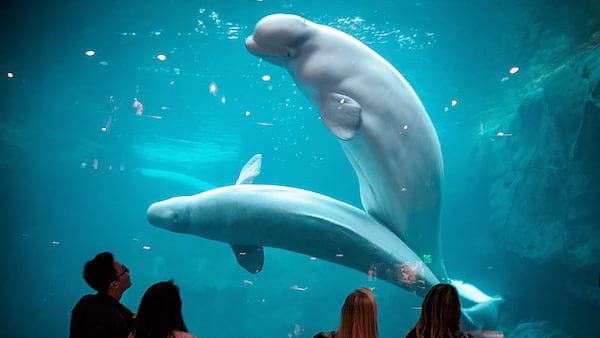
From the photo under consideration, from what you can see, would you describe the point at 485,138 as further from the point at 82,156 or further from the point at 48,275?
the point at 48,275

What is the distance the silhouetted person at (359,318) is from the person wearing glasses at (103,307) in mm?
1310

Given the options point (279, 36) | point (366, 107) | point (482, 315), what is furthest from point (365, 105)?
point (482, 315)

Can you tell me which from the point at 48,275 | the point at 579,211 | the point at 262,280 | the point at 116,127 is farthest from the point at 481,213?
the point at 48,275

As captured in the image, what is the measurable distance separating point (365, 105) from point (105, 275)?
3644 mm

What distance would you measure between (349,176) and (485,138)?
8.09m

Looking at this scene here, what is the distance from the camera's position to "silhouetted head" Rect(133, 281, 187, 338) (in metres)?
2.26

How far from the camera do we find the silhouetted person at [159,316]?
2258 millimetres

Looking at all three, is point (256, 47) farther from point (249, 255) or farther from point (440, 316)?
point (440, 316)

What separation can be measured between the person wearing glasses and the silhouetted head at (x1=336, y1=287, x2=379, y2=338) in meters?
1.43

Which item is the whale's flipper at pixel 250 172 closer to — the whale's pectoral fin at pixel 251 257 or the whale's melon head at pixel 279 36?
the whale's pectoral fin at pixel 251 257

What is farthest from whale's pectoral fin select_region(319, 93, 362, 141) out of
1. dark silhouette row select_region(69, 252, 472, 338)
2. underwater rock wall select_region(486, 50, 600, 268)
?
underwater rock wall select_region(486, 50, 600, 268)

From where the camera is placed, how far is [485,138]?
14.0 meters

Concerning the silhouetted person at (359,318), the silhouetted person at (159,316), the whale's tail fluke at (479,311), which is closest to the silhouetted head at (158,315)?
the silhouetted person at (159,316)

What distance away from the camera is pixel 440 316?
2.30 m
